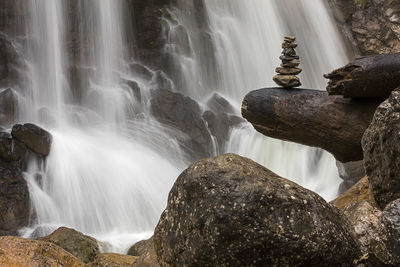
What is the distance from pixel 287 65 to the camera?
20.6ft

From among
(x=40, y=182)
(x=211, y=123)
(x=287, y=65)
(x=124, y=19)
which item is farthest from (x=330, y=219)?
(x=124, y=19)

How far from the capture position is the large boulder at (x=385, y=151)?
4.00 meters

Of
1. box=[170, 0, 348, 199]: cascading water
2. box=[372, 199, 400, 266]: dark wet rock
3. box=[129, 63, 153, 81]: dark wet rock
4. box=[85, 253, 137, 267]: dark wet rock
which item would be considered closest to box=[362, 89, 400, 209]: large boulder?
box=[372, 199, 400, 266]: dark wet rock

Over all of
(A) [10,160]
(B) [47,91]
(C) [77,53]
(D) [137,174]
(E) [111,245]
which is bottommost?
(E) [111,245]

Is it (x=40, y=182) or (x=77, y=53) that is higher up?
(x=77, y=53)

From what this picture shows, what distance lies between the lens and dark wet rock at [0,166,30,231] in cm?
1080

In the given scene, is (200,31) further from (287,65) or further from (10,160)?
(287,65)

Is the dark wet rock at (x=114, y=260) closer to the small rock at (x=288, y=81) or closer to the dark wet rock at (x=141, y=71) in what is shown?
the small rock at (x=288, y=81)

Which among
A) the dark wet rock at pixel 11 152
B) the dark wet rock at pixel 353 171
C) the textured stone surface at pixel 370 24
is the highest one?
the textured stone surface at pixel 370 24

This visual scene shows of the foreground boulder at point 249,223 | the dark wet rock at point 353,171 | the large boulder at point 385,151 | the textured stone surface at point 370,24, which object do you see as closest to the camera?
the foreground boulder at point 249,223

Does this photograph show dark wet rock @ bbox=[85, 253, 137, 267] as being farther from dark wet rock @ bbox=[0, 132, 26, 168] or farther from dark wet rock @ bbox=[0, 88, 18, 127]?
dark wet rock @ bbox=[0, 88, 18, 127]

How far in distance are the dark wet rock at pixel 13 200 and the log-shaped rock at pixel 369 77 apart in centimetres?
798

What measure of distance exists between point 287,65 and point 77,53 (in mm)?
11708

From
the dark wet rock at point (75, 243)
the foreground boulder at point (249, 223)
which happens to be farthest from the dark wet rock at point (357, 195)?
the dark wet rock at point (75, 243)
